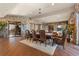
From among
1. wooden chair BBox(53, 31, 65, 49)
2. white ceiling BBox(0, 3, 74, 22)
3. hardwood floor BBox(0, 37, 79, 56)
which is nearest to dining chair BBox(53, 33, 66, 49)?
wooden chair BBox(53, 31, 65, 49)

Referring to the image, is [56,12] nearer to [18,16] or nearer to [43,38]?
[43,38]

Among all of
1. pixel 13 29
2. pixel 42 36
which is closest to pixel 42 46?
pixel 42 36

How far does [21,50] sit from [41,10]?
49.3 inches

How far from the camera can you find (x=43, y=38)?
316 centimetres

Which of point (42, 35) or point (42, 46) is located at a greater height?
point (42, 35)

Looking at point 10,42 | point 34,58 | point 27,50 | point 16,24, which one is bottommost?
point 34,58

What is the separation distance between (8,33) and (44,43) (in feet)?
3.56

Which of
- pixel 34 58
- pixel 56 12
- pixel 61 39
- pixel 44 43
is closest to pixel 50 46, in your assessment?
pixel 44 43

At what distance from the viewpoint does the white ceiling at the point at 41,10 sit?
9.53 feet

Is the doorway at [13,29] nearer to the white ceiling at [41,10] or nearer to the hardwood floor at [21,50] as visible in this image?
the hardwood floor at [21,50]

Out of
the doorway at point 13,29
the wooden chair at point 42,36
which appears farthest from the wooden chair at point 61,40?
the doorway at point 13,29

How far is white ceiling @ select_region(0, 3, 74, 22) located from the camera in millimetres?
2904

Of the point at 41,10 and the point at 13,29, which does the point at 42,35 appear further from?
the point at 13,29

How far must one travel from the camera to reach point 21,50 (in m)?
3.01
